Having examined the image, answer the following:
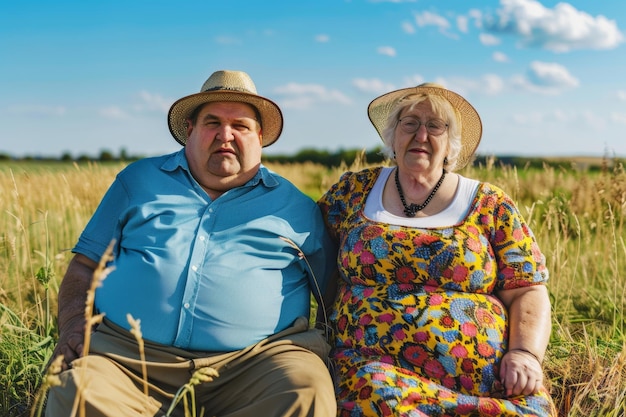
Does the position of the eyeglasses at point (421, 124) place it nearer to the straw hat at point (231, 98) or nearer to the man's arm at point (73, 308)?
the straw hat at point (231, 98)

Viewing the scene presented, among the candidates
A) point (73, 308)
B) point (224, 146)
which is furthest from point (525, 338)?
point (73, 308)

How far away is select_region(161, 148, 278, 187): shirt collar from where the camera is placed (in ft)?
11.4

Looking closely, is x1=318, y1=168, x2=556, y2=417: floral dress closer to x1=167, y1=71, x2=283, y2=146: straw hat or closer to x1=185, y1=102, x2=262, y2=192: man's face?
x1=185, y1=102, x2=262, y2=192: man's face

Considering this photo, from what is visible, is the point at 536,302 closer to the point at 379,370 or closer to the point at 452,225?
the point at 452,225

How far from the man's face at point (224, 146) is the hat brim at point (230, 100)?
0.14 feet

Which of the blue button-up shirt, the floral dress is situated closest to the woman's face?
the floral dress

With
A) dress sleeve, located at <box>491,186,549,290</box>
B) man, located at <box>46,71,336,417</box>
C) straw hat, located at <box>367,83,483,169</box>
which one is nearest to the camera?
man, located at <box>46,71,336,417</box>

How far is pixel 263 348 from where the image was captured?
3080mm

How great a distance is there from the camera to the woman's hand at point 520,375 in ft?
9.47

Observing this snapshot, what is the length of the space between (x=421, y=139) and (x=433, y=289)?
80 centimetres

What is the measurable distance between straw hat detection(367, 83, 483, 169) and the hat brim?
2.02 feet

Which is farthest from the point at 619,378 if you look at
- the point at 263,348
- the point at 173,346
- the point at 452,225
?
the point at 173,346

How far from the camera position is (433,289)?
10.2 ft

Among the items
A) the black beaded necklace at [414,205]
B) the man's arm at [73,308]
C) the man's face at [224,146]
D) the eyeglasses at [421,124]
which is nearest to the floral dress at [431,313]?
the black beaded necklace at [414,205]
